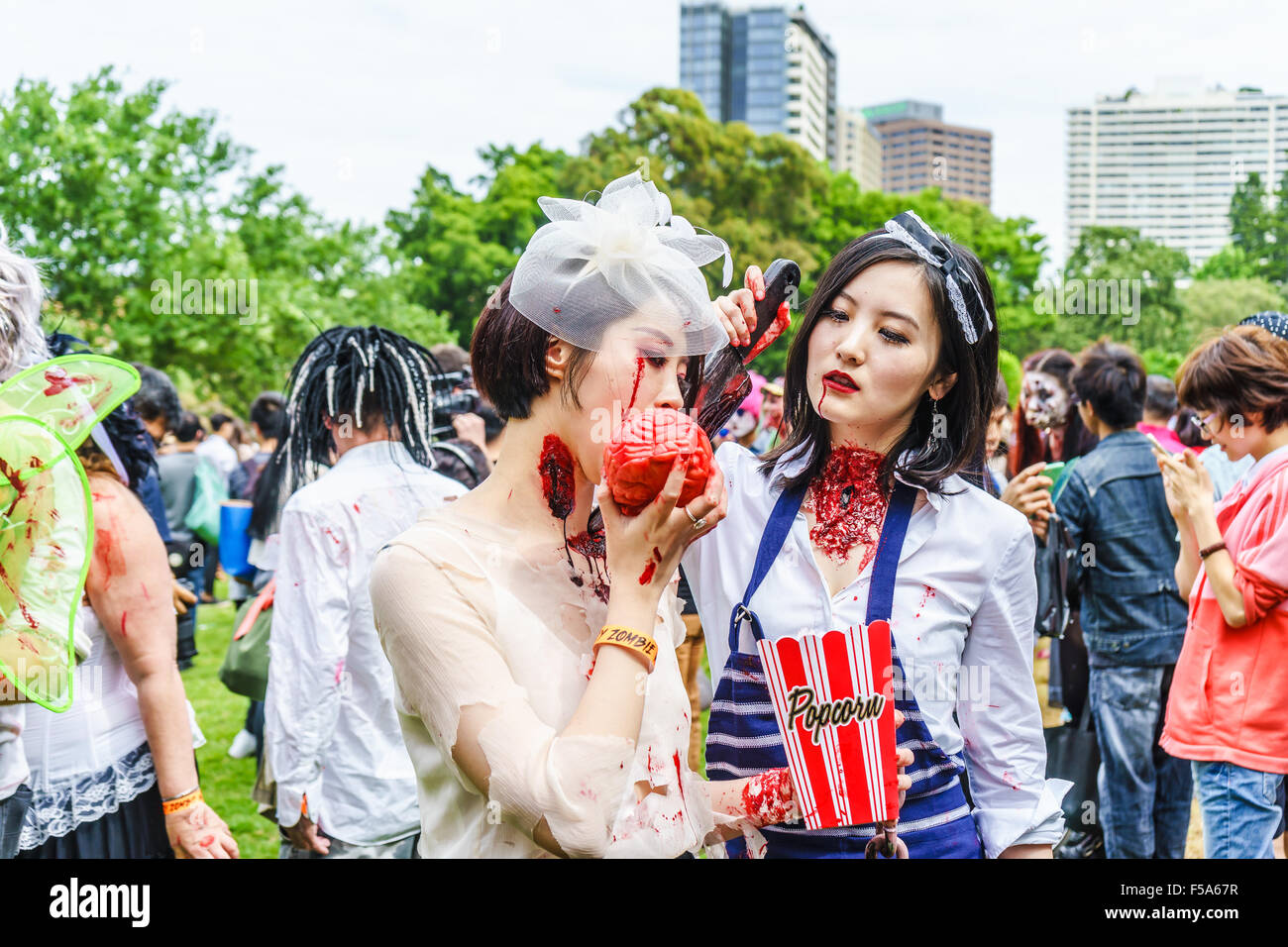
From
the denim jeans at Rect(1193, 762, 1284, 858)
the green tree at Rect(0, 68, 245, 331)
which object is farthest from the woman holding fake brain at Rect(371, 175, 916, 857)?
the green tree at Rect(0, 68, 245, 331)

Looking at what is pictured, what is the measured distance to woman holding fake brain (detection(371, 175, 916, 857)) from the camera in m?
1.33

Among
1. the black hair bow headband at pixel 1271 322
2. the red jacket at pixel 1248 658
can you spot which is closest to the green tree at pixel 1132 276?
the black hair bow headband at pixel 1271 322

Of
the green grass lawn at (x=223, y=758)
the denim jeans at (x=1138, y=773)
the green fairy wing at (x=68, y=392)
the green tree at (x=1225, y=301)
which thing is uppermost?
the green tree at (x=1225, y=301)

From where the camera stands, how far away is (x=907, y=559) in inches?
73.1

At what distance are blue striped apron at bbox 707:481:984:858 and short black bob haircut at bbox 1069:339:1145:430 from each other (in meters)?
2.87

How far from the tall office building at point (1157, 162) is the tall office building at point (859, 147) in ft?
46.5

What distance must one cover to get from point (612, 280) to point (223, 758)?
5820mm

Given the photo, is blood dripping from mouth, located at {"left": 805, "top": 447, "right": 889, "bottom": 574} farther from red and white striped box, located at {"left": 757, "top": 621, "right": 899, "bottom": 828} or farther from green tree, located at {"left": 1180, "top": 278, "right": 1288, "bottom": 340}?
green tree, located at {"left": 1180, "top": 278, "right": 1288, "bottom": 340}

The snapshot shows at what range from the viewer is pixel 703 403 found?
1893 mm

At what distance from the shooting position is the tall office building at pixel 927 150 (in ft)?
149

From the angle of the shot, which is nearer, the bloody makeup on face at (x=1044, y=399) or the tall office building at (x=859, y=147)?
the bloody makeup on face at (x=1044, y=399)

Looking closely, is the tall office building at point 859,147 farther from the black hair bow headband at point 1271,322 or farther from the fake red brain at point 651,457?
the fake red brain at point 651,457
